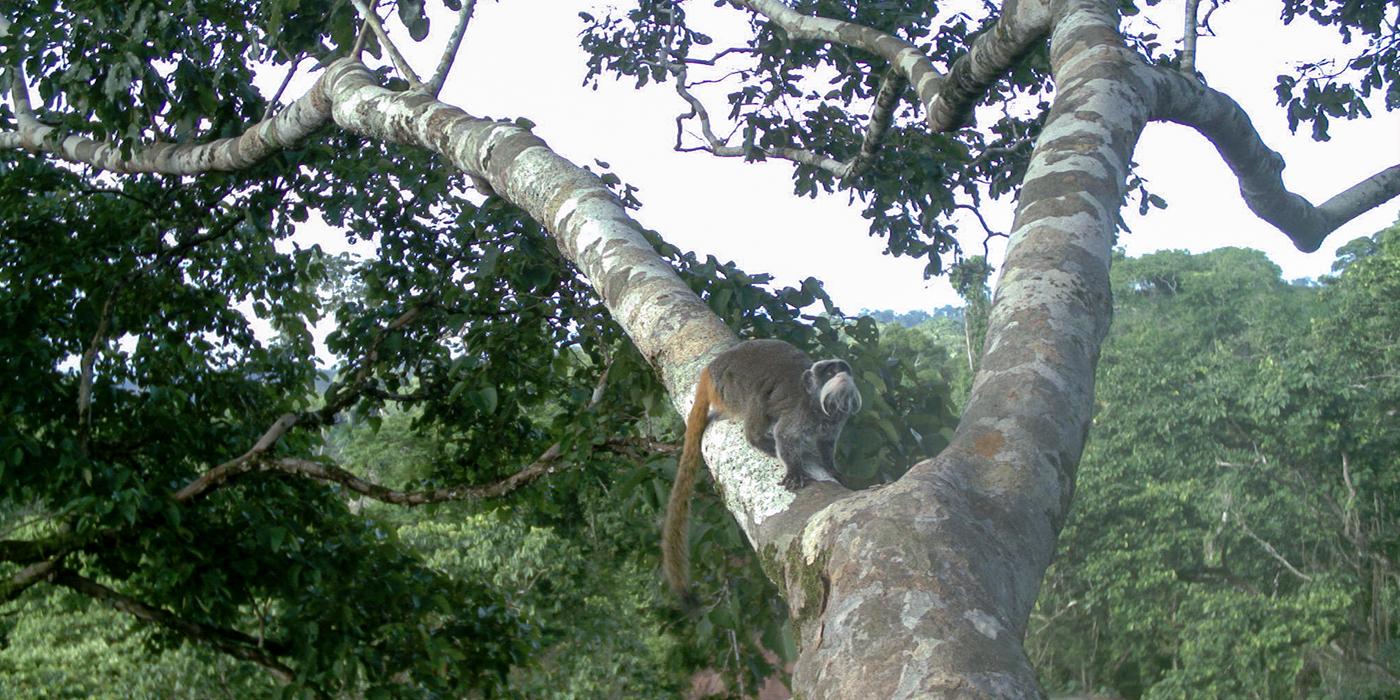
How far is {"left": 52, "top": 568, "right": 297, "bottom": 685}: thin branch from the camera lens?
4.70 meters

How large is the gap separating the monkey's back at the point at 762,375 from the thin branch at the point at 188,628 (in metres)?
2.86

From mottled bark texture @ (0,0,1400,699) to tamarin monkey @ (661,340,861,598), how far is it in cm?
20

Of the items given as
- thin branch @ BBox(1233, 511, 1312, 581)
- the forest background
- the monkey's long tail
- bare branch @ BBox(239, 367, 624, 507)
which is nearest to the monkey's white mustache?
the monkey's long tail

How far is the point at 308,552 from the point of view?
15.4ft

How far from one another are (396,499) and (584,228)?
7.50 feet

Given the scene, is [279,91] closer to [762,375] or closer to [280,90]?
[280,90]

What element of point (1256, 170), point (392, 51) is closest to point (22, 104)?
point (392, 51)

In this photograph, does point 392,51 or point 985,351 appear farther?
point 392,51

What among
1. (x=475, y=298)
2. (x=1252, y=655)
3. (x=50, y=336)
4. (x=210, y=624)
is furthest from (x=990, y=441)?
(x=1252, y=655)

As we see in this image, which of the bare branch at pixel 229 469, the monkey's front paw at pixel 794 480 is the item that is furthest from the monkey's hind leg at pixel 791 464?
the bare branch at pixel 229 469

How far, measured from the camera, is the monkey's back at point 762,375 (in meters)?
2.49

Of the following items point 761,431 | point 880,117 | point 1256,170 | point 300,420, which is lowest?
point 761,431

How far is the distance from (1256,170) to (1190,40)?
0.47 m

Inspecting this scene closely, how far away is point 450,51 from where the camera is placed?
Result: 11.3 feet
